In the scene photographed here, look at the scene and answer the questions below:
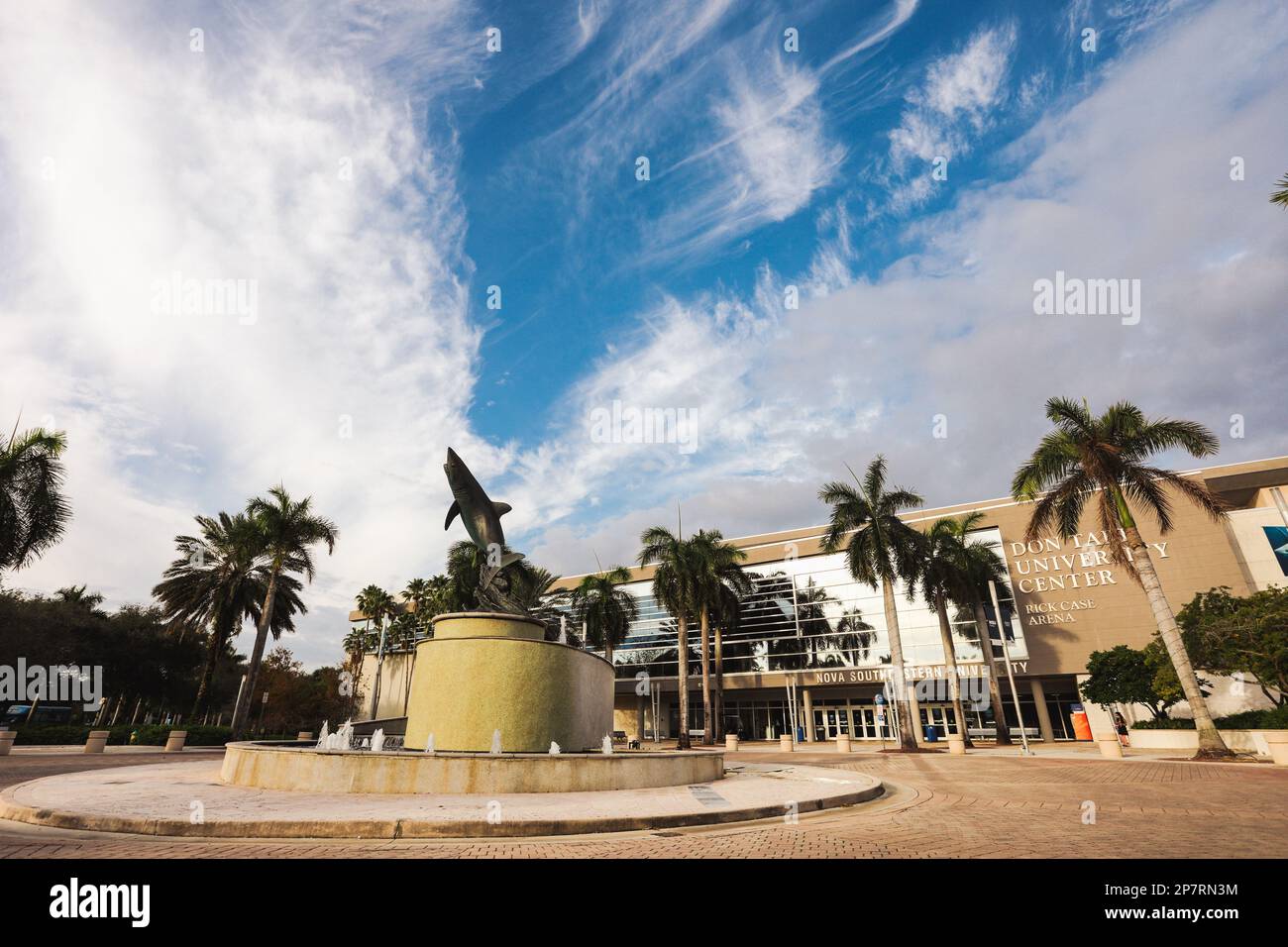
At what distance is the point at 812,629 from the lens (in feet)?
156

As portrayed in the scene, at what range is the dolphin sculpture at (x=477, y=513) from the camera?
16.1m

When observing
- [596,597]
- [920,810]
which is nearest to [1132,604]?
[596,597]

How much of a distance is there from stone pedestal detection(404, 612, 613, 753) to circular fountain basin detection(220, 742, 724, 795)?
8.18 feet

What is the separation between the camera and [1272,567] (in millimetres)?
36875

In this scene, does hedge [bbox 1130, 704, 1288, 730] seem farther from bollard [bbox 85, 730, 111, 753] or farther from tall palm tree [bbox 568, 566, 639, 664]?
bollard [bbox 85, 730, 111, 753]

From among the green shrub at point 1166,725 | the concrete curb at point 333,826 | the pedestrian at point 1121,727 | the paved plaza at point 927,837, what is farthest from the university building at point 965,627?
the concrete curb at point 333,826

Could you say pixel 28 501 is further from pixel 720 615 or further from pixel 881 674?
pixel 881 674


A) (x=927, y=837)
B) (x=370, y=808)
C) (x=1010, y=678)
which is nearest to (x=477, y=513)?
(x=370, y=808)

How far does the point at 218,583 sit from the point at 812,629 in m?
41.5

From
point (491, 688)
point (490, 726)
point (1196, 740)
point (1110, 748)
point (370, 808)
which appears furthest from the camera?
point (1196, 740)

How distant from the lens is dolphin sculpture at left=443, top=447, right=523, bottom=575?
53.0ft

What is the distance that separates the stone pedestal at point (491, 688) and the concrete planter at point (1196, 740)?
856 inches

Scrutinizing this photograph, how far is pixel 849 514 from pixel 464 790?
27.3 meters

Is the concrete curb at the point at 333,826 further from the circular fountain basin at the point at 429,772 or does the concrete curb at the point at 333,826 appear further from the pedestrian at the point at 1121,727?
the pedestrian at the point at 1121,727
